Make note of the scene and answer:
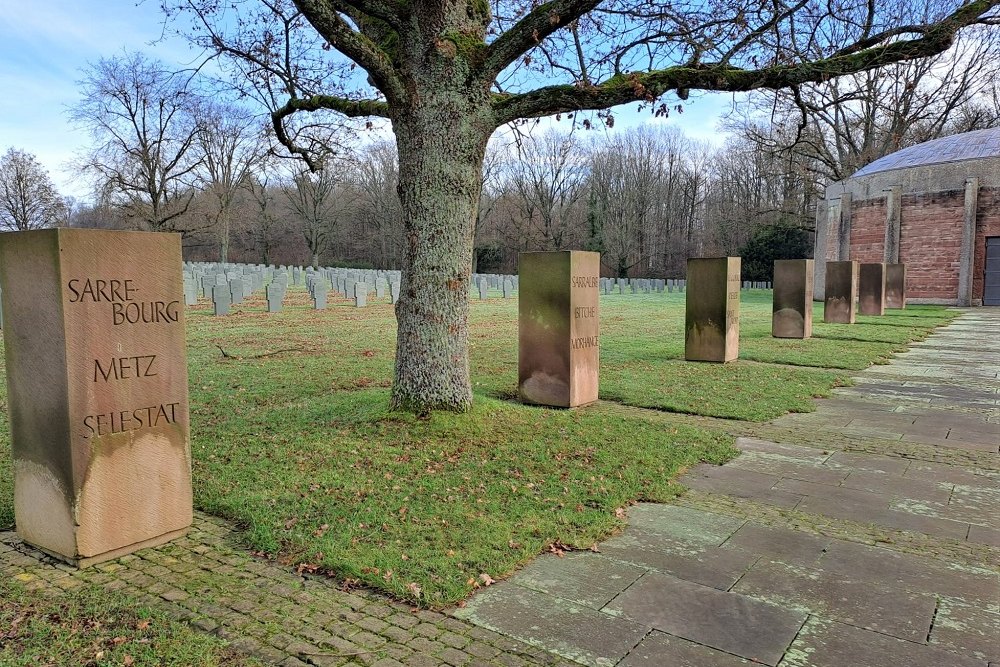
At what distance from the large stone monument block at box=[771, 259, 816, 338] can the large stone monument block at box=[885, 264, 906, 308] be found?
44.2 ft

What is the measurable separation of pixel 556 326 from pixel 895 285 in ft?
77.6

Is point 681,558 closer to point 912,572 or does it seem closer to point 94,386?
point 912,572

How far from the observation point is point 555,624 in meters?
2.89

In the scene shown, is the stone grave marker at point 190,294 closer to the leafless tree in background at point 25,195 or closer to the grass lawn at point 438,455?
the grass lawn at point 438,455

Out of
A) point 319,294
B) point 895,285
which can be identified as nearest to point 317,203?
point 319,294

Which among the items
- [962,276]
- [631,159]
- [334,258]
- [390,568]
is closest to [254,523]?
[390,568]

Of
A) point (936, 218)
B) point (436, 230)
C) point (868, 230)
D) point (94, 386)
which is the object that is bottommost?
point (94, 386)

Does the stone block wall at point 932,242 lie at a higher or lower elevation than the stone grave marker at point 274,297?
higher

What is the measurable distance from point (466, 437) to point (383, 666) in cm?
324

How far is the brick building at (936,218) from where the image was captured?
90.3ft

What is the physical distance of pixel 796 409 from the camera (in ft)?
25.3

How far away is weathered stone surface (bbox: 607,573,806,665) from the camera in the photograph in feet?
9.00

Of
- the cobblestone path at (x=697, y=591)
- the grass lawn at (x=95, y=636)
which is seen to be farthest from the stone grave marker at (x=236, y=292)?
the grass lawn at (x=95, y=636)

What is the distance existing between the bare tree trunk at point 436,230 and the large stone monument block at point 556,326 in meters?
1.53
